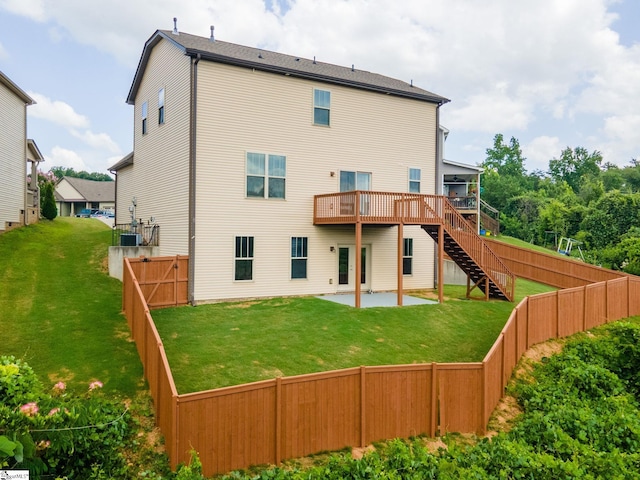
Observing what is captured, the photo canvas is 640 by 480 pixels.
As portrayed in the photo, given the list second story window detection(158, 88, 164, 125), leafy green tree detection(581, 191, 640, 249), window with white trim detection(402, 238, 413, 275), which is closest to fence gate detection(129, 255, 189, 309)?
second story window detection(158, 88, 164, 125)

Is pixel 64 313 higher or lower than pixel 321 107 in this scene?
lower

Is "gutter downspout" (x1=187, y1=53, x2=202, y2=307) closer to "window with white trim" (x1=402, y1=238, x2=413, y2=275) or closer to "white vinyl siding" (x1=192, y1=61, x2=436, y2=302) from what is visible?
"white vinyl siding" (x1=192, y1=61, x2=436, y2=302)

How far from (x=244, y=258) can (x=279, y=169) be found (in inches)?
146

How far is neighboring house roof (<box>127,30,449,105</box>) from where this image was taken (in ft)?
49.4

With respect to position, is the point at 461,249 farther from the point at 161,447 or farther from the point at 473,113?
the point at 473,113

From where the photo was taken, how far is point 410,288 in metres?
19.1

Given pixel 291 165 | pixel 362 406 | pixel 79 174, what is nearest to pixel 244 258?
pixel 291 165

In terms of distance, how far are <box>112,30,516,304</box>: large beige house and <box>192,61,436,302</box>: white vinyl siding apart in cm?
4

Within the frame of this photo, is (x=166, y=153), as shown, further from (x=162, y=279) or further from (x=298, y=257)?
(x=298, y=257)

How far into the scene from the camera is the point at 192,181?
14.5 metres

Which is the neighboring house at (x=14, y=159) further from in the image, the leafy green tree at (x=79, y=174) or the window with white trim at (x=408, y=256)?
the leafy green tree at (x=79, y=174)

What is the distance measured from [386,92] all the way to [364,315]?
10106 mm

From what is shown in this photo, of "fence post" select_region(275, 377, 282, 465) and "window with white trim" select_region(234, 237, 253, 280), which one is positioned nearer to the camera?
"fence post" select_region(275, 377, 282, 465)

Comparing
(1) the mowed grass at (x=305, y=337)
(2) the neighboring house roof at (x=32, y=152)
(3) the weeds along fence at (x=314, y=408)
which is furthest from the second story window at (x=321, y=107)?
(2) the neighboring house roof at (x=32, y=152)
